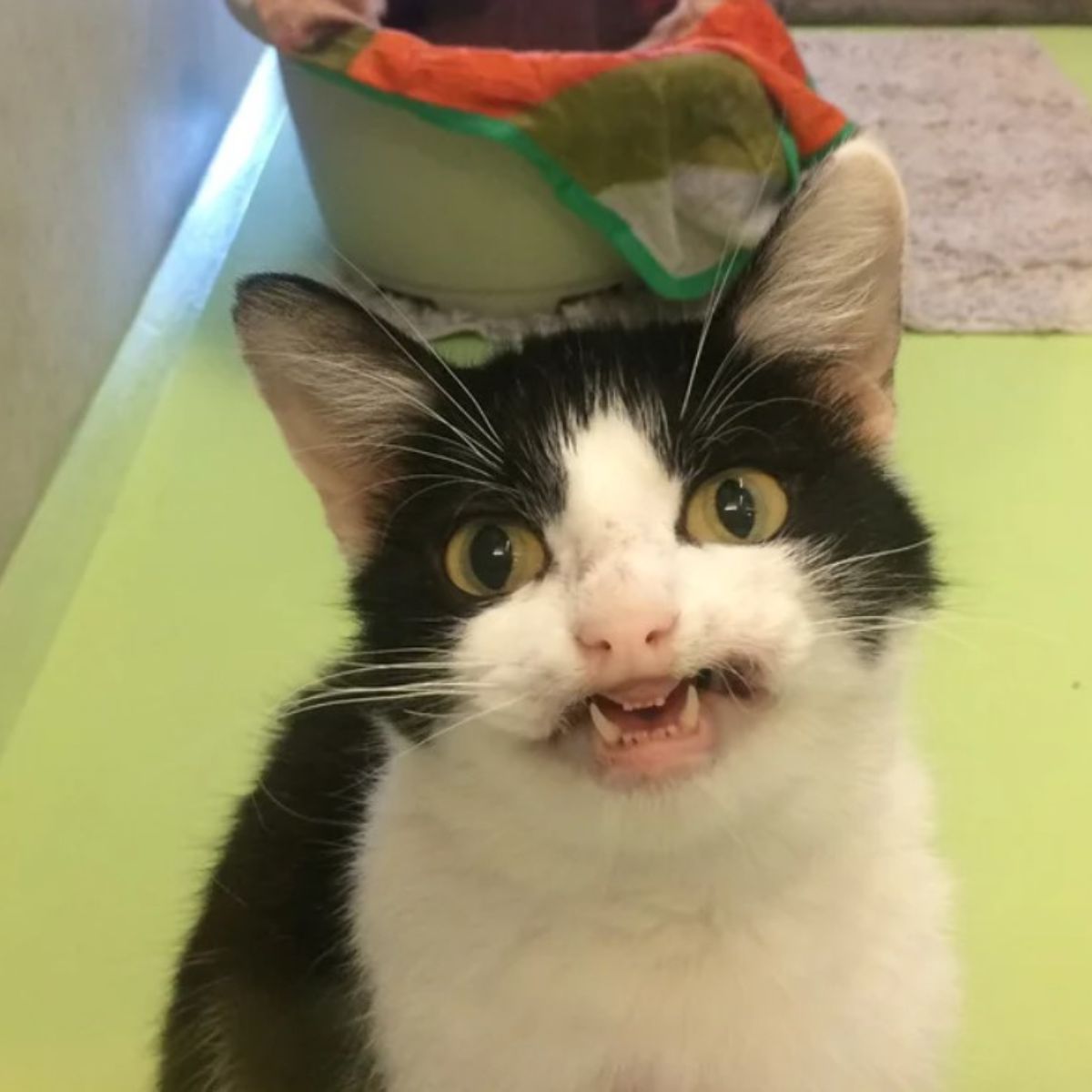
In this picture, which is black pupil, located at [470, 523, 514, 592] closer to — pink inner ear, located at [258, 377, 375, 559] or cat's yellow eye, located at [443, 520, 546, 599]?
cat's yellow eye, located at [443, 520, 546, 599]

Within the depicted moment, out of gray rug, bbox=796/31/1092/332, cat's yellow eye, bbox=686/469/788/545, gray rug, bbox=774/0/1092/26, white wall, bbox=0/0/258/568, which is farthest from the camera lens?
gray rug, bbox=774/0/1092/26

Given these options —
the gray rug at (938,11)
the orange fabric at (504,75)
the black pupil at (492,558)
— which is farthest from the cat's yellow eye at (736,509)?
the gray rug at (938,11)

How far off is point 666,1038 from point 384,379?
1.41ft

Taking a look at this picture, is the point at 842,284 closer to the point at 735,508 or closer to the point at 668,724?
the point at 735,508

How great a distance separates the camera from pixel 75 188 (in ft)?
5.60

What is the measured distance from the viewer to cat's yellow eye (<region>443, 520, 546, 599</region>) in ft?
2.53

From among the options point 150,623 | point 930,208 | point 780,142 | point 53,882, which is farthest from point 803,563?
point 930,208

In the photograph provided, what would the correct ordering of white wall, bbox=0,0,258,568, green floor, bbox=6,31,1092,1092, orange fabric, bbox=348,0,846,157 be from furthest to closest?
orange fabric, bbox=348,0,846,157 → white wall, bbox=0,0,258,568 → green floor, bbox=6,31,1092,1092

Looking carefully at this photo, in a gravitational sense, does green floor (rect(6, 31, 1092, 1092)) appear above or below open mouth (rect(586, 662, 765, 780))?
below

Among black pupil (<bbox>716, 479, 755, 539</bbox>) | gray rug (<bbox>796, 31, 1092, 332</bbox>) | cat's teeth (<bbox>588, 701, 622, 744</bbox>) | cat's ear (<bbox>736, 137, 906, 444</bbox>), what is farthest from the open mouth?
gray rug (<bbox>796, 31, 1092, 332</bbox>)

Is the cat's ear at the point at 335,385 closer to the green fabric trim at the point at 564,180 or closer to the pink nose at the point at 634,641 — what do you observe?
the pink nose at the point at 634,641

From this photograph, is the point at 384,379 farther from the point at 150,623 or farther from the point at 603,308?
the point at 603,308

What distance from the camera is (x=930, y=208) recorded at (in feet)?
7.25

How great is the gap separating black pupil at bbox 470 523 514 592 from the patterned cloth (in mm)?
988
